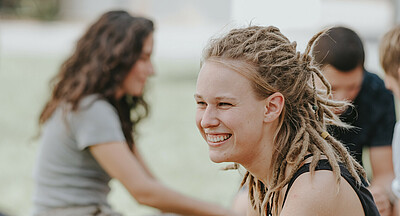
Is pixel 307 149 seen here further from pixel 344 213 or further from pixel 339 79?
pixel 339 79

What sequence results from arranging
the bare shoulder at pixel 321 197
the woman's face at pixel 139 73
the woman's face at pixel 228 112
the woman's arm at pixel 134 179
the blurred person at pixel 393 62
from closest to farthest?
1. the bare shoulder at pixel 321 197
2. the woman's face at pixel 228 112
3. the blurred person at pixel 393 62
4. the woman's arm at pixel 134 179
5. the woman's face at pixel 139 73

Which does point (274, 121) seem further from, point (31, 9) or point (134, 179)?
point (31, 9)

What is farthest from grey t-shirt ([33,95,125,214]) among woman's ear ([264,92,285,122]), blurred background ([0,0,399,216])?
woman's ear ([264,92,285,122])

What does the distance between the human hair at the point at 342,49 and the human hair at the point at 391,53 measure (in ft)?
0.81

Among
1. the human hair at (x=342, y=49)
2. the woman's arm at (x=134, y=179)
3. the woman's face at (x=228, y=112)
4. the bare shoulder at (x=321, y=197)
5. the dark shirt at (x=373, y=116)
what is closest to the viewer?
the bare shoulder at (x=321, y=197)

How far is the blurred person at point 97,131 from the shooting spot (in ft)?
10.8

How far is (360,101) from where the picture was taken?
3.83 meters

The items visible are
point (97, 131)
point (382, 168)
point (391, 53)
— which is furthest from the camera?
point (382, 168)

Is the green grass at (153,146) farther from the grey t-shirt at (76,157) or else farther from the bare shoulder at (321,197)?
the bare shoulder at (321,197)

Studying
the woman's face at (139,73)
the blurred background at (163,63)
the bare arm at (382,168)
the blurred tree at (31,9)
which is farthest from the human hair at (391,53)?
the blurred tree at (31,9)

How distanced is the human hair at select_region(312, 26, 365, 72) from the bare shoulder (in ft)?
4.86

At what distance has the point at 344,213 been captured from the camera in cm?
204

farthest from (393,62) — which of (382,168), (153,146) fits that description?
(153,146)

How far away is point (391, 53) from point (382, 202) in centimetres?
79
